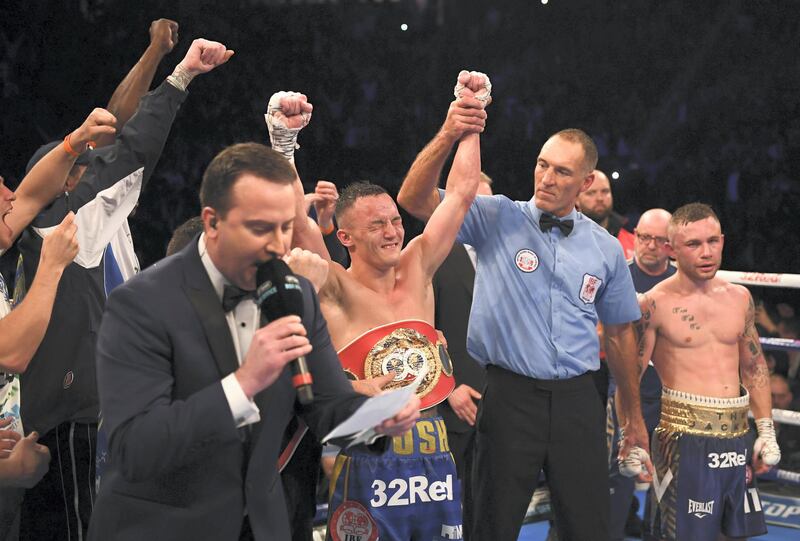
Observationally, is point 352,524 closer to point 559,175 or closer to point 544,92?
point 559,175

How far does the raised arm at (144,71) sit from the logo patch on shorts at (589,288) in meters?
1.52

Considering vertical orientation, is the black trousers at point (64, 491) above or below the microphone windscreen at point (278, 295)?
below

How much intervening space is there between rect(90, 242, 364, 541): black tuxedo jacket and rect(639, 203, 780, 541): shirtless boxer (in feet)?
6.69

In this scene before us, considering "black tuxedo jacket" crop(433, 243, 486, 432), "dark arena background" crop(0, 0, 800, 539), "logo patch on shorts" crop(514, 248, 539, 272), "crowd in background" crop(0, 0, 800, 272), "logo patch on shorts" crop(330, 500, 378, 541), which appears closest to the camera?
"logo patch on shorts" crop(330, 500, 378, 541)

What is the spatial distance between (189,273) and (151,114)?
1213 mm

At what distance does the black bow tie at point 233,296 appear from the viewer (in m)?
1.54

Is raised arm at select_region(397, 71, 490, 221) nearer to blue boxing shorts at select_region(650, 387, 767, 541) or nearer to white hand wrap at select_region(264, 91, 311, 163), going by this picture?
white hand wrap at select_region(264, 91, 311, 163)

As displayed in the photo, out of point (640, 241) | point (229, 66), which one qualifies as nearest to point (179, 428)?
point (640, 241)

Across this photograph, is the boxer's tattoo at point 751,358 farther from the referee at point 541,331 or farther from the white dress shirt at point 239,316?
the white dress shirt at point 239,316

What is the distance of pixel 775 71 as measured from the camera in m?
6.40

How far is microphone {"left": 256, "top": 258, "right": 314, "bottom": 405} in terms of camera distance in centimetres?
142

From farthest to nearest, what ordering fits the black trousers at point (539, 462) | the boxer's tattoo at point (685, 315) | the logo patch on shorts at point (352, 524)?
1. the boxer's tattoo at point (685, 315)
2. the black trousers at point (539, 462)
3. the logo patch on shorts at point (352, 524)

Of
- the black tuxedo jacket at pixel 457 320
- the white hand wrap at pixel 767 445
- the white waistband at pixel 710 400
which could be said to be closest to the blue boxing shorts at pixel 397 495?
the black tuxedo jacket at pixel 457 320

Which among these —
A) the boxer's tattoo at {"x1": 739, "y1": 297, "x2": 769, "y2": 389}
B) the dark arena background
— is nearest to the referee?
the boxer's tattoo at {"x1": 739, "y1": 297, "x2": 769, "y2": 389}
